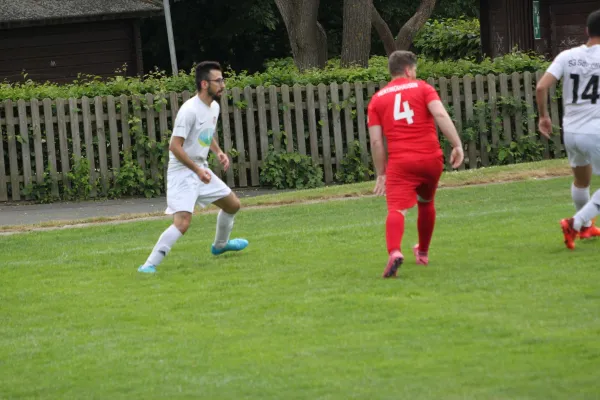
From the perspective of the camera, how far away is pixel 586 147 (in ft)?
31.8

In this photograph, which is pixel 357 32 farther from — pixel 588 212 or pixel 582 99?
pixel 588 212

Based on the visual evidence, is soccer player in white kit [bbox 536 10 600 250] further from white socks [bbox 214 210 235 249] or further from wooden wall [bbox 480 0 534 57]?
wooden wall [bbox 480 0 534 57]

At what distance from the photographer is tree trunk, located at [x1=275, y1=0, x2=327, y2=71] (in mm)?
25578

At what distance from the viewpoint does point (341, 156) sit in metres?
18.7

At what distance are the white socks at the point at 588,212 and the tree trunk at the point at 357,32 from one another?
1526 centimetres

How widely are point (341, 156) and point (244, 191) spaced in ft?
5.23

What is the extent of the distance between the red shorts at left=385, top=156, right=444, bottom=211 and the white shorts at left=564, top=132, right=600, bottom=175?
1131 millimetres

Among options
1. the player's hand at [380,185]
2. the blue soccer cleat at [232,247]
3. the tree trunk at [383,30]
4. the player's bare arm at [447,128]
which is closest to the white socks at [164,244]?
the blue soccer cleat at [232,247]

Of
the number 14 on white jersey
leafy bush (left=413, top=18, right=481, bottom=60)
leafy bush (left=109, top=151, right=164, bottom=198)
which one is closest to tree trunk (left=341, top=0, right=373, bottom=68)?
leafy bush (left=109, top=151, right=164, bottom=198)

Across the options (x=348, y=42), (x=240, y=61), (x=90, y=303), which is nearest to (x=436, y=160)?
(x=90, y=303)

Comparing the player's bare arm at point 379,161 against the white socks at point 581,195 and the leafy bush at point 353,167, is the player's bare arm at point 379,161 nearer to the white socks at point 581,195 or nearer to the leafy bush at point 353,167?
the white socks at point 581,195

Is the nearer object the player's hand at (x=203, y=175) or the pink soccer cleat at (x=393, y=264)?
the pink soccer cleat at (x=393, y=264)

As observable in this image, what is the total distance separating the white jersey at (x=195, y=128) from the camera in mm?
10391

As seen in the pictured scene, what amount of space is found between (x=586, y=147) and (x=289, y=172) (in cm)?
909
